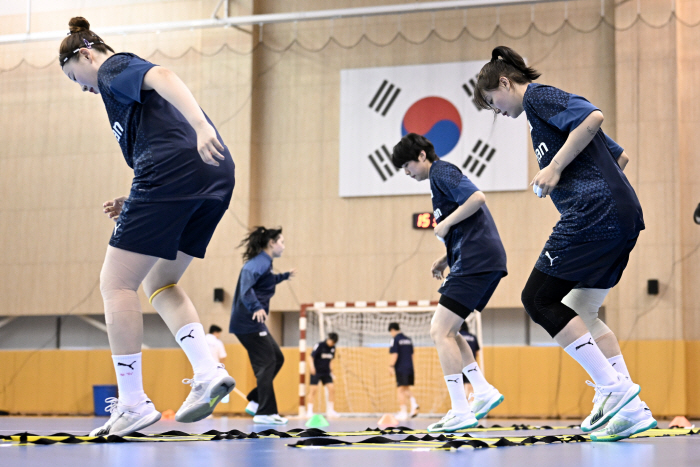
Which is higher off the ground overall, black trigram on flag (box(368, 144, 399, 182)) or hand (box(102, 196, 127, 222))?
black trigram on flag (box(368, 144, 399, 182))

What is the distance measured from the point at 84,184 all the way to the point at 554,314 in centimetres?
1319

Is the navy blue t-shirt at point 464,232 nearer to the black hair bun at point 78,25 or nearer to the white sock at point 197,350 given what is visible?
the white sock at point 197,350

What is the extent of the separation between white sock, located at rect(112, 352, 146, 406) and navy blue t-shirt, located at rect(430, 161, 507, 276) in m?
2.18

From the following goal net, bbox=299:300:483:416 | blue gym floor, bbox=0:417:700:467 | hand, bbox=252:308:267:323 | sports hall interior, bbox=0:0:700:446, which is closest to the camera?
blue gym floor, bbox=0:417:700:467

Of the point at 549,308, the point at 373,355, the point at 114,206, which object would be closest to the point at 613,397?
the point at 549,308

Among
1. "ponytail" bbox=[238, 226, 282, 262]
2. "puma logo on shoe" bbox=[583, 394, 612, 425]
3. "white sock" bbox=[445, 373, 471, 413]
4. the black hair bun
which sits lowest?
"white sock" bbox=[445, 373, 471, 413]

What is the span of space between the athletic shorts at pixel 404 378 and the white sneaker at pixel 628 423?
842 centimetres

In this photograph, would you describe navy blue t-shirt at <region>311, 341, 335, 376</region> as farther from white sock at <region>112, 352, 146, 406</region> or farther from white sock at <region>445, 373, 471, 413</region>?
white sock at <region>112, 352, 146, 406</region>

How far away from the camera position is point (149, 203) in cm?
342

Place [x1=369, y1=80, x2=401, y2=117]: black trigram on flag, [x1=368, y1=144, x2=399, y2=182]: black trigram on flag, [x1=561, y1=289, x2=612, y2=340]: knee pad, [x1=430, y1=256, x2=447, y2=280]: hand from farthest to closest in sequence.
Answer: [x1=369, y1=80, x2=401, y2=117]: black trigram on flag → [x1=368, y1=144, x2=399, y2=182]: black trigram on flag → [x1=430, y1=256, x2=447, y2=280]: hand → [x1=561, y1=289, x2=612, y2=340]: knee pad

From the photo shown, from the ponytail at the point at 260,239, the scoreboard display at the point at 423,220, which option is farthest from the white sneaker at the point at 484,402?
the scoreboard display at the point at 423,220

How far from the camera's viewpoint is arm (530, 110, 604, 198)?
3.37 metres

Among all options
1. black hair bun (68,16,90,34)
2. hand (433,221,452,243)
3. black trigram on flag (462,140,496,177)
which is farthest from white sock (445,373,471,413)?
black trigram on flag (462,140,496,177)

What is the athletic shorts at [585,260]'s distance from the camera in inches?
135
